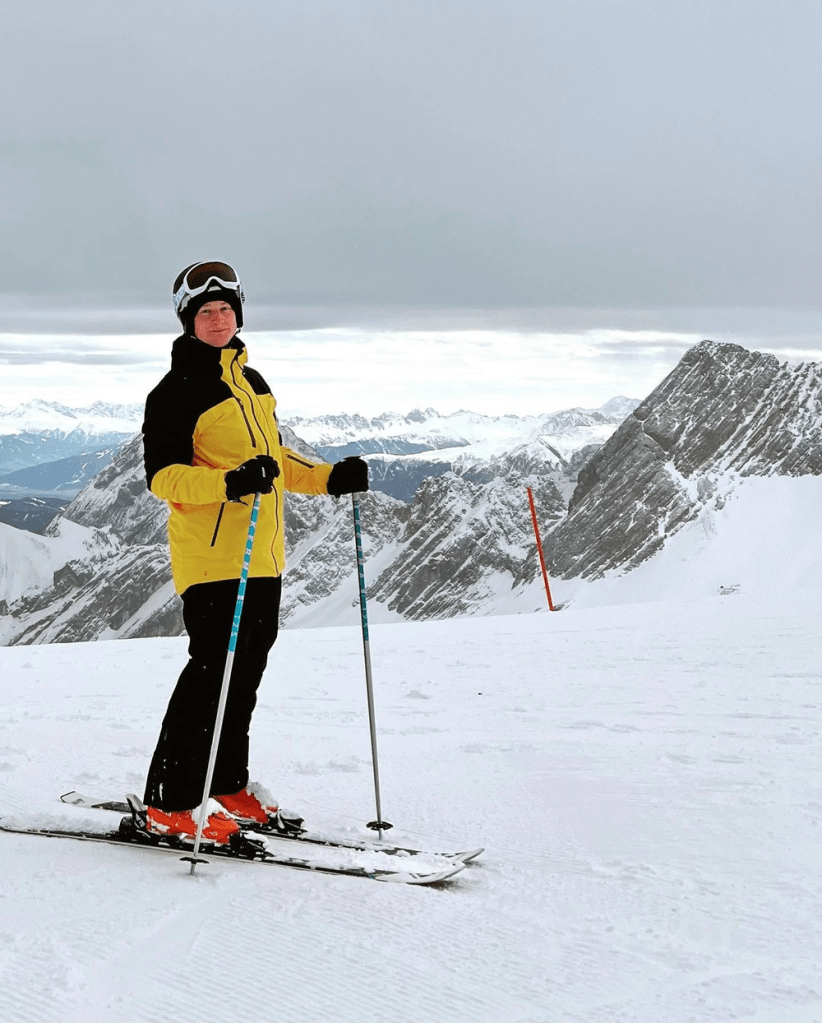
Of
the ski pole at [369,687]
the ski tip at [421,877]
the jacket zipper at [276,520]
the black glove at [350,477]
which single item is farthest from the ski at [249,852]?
the black glove at [350,477]

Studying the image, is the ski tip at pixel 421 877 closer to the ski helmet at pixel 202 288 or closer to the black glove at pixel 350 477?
the black glove at pixel 350 477

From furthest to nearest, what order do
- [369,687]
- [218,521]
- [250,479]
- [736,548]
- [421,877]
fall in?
[736,548] → [369,687] → [218,521] → [250,479] → [421,877]

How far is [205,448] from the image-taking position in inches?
165

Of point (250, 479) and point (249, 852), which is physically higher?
point (250, 479)

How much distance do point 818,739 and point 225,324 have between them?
4.16 meters

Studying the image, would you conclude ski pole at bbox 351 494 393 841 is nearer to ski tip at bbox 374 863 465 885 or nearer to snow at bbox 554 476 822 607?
ski tip at bbox 374 863 465 885

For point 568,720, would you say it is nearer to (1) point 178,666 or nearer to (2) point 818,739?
(2) point 818,739

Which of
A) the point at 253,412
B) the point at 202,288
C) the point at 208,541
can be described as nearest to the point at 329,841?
the point at 208,541

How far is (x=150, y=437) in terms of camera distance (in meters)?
4.14

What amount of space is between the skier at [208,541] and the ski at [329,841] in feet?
0.48

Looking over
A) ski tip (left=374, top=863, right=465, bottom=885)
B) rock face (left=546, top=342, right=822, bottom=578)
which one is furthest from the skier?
rock face (left=546, top=342, right=822, bottom=578)

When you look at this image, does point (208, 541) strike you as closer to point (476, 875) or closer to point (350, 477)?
point (350, 477)

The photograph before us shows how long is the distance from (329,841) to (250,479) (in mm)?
1593

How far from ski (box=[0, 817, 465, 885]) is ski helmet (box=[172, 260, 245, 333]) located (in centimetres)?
217
